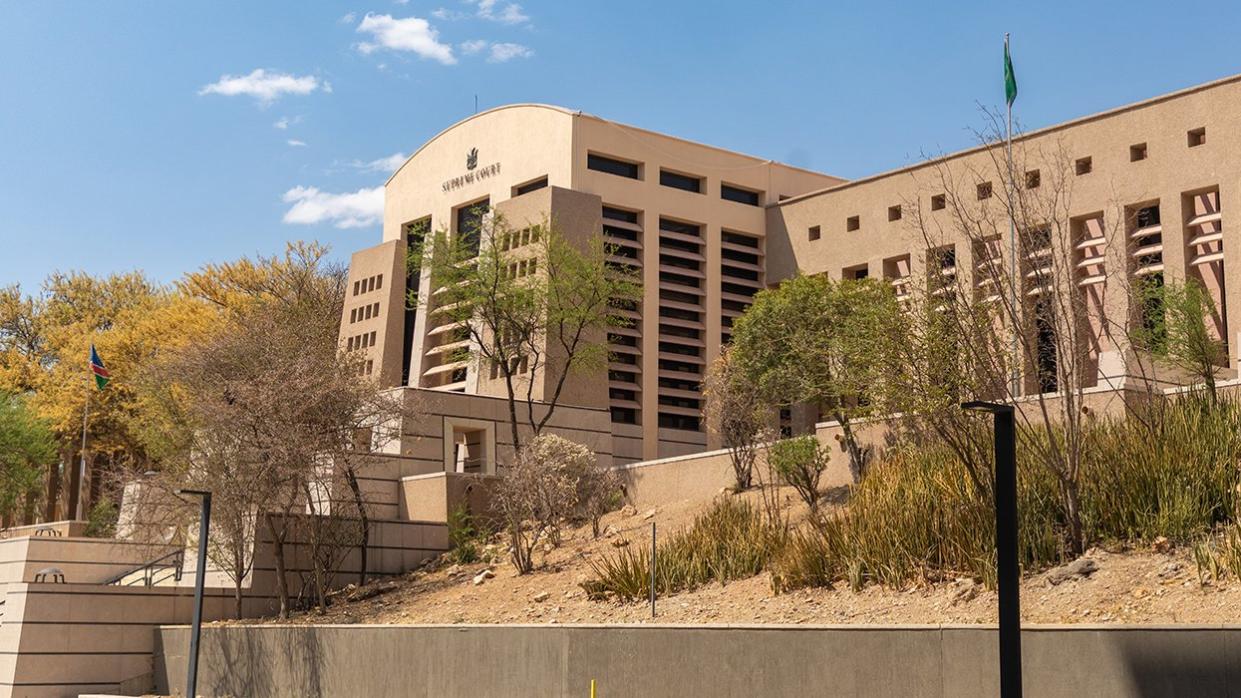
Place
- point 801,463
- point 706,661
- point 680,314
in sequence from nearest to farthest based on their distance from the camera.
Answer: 1. point 706,661
2. point 801,463
3. point 680,314

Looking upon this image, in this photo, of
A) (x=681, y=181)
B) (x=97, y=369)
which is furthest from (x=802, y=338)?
(x=97, y=369)

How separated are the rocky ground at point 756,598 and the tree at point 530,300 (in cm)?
770

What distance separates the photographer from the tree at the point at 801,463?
93.0ft

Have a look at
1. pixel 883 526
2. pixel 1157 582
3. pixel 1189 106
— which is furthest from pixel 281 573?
pixel 1189 106

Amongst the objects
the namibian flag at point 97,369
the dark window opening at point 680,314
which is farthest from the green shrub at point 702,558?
the namibian flag at point 97,369

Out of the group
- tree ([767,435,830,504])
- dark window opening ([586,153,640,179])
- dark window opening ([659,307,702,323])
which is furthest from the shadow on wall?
dark window opening ([586,153,640,179])

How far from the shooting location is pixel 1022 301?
1995cm

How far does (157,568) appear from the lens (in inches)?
1341

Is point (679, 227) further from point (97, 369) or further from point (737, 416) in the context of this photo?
point (97, 369)

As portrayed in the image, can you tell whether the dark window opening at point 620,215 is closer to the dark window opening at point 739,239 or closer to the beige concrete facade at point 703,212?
the beige concrete facade at point 703,212

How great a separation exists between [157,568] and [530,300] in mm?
12328

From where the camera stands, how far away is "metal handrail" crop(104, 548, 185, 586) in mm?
32438

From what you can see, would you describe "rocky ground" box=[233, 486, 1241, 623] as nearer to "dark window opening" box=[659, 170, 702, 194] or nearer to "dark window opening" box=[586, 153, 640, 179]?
"dark window opening" box=[586, 153, 640, 179]

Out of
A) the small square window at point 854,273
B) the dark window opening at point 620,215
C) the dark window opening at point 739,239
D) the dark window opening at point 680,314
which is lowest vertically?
the dark window opening at point 680,314
